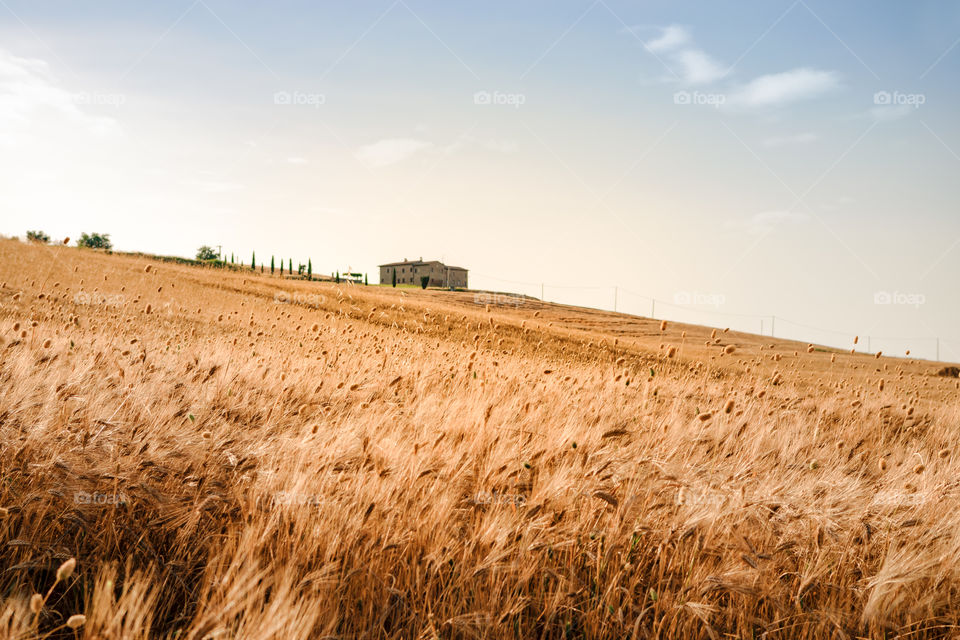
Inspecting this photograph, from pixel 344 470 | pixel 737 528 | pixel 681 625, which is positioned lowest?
pixel 681 625

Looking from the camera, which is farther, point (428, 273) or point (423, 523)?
point (428, 273)

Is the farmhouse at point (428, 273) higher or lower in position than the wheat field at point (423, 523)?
higher

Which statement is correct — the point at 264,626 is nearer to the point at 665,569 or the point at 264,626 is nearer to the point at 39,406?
the point at 665,569

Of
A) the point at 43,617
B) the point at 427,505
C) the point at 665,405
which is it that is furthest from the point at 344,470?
the point at 665,405

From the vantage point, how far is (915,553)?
3.62m

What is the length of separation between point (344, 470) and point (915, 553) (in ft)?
13.5

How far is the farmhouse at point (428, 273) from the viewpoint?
93.8 m

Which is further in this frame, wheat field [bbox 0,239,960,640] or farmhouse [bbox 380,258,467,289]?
farmhouse [bbox 380,258,467,289]

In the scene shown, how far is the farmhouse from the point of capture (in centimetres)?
9375

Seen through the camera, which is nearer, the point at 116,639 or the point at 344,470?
the point at 116,639

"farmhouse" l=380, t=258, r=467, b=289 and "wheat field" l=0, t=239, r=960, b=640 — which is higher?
"farmhouse" l=380, t=258, r=467, b=289

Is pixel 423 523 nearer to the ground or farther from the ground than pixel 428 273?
nearer to the ground

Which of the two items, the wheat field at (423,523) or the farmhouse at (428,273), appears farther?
the farmhouse at (428,273)

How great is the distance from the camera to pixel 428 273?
93750 millimetres
